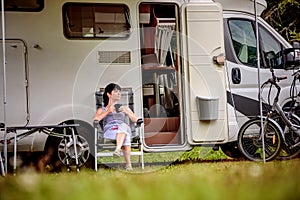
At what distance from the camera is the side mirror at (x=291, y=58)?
6729 mm

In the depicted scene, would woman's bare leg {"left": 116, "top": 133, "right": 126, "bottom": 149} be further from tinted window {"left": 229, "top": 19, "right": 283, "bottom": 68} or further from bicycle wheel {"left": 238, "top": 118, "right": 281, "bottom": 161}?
tinted window {"left": 229, "top": 19, "right": 283, "bottom": 68}

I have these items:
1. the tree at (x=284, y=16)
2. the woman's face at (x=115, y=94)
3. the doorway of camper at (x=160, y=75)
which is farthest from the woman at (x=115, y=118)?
the tree at (x=284, y=16)

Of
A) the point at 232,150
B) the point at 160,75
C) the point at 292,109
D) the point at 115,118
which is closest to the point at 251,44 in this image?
the point at 292,109

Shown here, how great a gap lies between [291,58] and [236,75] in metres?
0.69

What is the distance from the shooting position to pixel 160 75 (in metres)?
6.54

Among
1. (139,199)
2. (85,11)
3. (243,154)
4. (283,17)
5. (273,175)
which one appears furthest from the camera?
(283,17)

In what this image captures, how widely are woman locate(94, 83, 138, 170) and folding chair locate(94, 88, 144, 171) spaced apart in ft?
0.22

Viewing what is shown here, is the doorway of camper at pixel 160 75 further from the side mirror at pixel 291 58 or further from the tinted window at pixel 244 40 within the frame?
the side mirror at pixel 291 58

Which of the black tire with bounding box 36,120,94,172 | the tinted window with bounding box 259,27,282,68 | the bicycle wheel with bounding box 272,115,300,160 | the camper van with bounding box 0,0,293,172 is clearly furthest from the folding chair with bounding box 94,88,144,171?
→ the tinted window with bounding box 259,27,282,68

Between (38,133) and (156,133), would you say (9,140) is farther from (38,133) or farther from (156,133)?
(156,133)

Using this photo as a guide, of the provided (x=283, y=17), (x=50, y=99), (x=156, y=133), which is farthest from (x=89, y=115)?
(x=283, y=17)

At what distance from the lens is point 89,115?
608 cm

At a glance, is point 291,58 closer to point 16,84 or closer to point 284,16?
point 16,84

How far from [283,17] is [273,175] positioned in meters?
12.1
